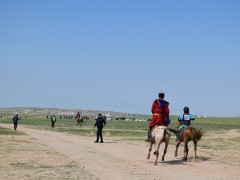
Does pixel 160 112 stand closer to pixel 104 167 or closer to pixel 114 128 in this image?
pixel 104 167

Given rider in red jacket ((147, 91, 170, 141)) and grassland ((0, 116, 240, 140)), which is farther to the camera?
grassland ((0, 116, 240, 140))

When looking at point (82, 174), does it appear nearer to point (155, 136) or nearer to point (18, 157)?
point (155, 136)

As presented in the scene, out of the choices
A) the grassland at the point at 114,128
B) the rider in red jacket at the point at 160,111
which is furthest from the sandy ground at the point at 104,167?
the grassland at the point at 114,128

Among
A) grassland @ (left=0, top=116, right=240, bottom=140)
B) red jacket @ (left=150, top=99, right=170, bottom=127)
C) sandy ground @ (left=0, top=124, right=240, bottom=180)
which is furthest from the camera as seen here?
grassland @ (left=0, top=116, right=240, bottom=140)

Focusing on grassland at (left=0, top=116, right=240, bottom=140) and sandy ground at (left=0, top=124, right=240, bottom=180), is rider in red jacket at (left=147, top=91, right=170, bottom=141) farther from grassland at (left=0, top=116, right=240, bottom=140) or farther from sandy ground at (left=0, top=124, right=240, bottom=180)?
grassland at (left=0, top=116, right=240, bottom=140)

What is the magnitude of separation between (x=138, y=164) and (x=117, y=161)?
3.94 feet

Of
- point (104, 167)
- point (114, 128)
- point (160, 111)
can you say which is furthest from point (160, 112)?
point (114, 128)

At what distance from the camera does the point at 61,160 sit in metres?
17.4

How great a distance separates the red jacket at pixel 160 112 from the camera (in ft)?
57.4

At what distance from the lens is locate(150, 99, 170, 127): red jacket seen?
17500mm

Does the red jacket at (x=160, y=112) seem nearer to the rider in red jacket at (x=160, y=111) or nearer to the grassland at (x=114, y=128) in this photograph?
the rider in red jacket at (x=160, y=111)

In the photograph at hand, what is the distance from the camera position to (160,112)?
17500 mm

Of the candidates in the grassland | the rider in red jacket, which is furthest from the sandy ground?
the grassland

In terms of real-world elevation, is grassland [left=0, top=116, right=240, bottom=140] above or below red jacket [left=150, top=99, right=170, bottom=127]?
below
